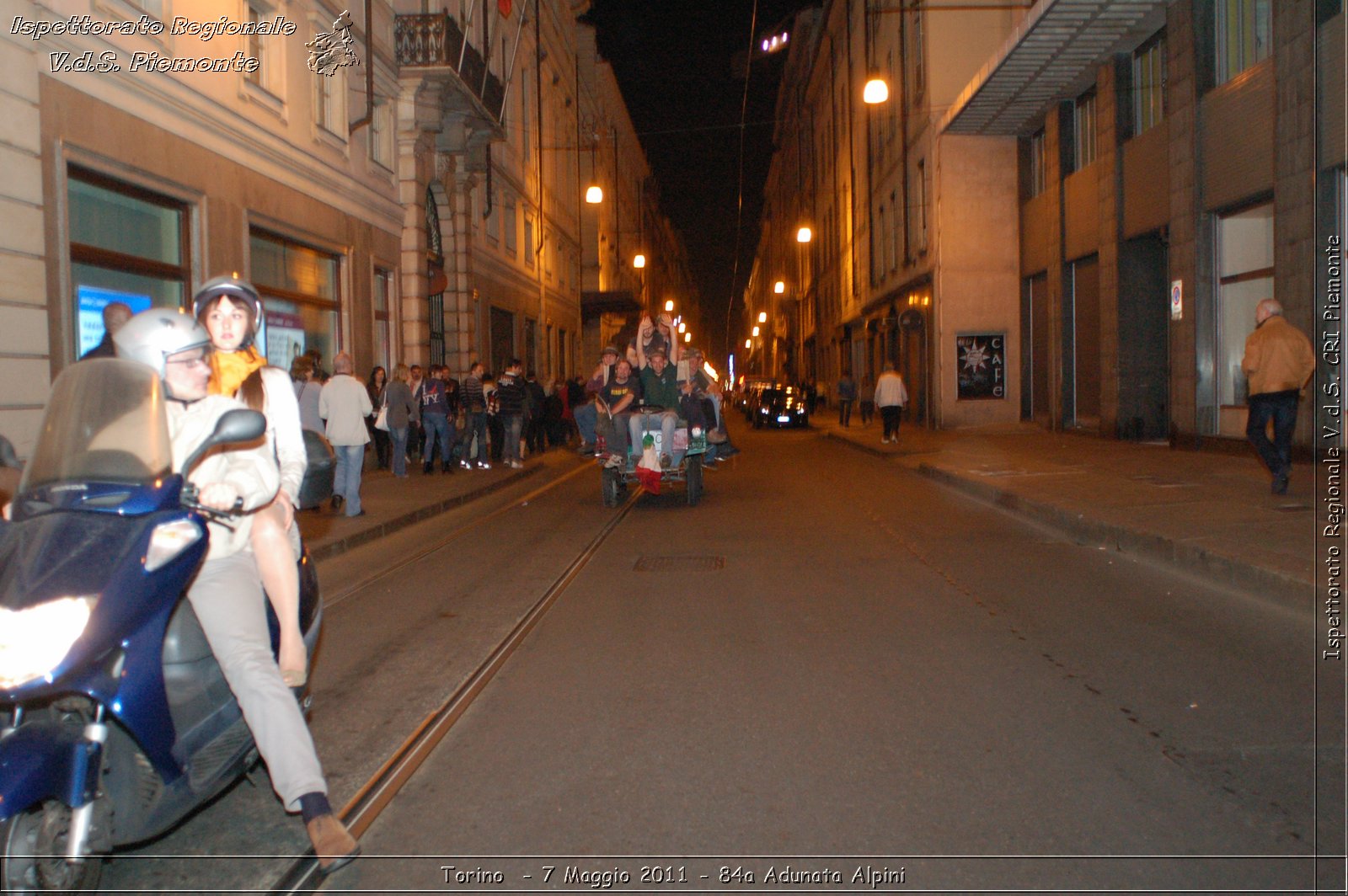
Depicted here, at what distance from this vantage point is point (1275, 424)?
1079cm

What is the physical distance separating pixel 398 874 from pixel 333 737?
1.49 meters

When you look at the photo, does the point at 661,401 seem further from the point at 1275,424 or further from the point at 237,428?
the point at 237,428

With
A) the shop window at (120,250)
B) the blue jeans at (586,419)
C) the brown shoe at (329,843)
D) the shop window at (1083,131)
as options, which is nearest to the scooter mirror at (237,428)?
the brown shoe at (329,843)

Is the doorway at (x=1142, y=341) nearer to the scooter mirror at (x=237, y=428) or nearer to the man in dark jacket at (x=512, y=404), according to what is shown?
the man in dark jacket at (x=512, y=404)

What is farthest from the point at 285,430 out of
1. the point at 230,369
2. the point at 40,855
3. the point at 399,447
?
the point at 399,447

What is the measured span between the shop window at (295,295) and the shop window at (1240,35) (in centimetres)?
1393

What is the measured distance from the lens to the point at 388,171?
2167 cm

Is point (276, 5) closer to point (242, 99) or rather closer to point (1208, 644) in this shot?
point (242, 99)

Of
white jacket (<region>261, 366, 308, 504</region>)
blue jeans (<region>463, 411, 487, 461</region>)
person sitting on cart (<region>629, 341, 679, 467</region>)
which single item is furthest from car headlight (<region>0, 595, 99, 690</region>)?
blue jeans (<region>463, 411, 487, 461</region>)

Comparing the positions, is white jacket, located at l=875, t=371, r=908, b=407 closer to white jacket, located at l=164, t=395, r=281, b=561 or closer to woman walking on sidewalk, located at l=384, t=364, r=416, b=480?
woman walking on sidewalk, located at l=384, t=364, r=416, b=480

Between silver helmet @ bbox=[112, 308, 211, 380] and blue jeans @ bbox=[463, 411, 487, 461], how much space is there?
16434 mm

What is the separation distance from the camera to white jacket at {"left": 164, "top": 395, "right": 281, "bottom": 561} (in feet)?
11.9

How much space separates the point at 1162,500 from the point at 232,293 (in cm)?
973

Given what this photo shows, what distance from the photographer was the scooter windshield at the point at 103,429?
3.21 m
